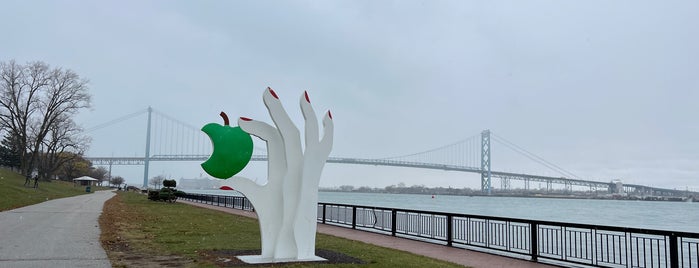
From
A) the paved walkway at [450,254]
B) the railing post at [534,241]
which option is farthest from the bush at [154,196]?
the railing post at [534,241]

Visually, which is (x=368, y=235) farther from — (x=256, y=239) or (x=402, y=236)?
(x=256, y=239)

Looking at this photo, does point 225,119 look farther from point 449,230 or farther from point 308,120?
A: point 449,230

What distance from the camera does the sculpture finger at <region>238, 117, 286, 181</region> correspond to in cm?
938

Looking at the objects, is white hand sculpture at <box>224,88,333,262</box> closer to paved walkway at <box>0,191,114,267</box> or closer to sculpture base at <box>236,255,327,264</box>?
sculpture base at <box>236,255,327,264</box>

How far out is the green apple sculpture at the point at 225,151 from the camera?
897 centimetres

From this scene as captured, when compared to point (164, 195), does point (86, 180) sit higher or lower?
higher

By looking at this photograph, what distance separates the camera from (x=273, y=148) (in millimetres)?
9602

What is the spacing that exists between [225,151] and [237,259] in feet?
6.21

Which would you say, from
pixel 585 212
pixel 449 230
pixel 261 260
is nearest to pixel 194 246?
pixel 261 260

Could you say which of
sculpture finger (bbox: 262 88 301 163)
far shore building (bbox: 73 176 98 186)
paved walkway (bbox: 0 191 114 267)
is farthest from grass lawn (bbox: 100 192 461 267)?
far shore building (bbox: 73 176 98 186)

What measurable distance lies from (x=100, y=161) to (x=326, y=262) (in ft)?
320

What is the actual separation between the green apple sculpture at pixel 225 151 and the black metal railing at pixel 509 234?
5.61m

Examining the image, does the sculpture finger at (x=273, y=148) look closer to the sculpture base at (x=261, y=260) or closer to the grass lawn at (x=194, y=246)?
the sculpture base at (x=261, y=260)

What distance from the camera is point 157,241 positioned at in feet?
39.3
